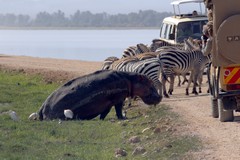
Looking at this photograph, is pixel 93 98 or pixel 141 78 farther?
pixel 141 78

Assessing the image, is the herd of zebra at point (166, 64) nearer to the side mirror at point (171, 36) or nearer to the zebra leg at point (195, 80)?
the zebra leg at point (195, 80)

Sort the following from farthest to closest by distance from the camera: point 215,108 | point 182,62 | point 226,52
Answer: point 182,62 < point 215,108 < point 226,52

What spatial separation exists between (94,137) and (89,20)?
108 metres

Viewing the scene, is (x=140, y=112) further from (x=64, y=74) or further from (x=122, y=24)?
(x=122, y=24)

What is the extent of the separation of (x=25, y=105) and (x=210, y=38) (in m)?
8.16

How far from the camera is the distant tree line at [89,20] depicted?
10831cm

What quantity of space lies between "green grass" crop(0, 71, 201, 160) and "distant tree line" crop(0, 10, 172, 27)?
263 ft

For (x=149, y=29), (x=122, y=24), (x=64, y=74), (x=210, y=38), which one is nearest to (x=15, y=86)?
(x=64, y=74)

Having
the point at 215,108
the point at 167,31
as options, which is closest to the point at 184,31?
the point at 167,31

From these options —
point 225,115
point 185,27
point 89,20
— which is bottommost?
point 89,20

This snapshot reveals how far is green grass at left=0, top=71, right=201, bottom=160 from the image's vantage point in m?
13.8

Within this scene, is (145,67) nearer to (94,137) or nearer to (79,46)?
(94,137)

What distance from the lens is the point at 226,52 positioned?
1512 cm

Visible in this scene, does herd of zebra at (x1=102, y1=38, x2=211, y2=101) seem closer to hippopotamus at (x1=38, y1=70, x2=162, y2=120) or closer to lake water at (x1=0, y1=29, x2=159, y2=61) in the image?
hippopotamus at (x1=38, y1=70, x2=162, y2=120)
